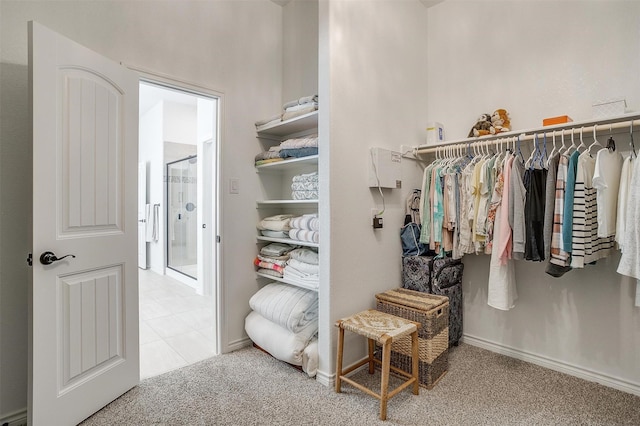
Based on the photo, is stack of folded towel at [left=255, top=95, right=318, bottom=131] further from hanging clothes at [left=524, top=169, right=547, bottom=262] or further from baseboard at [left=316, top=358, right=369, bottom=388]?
baseboard at [left=316, top=358, right=369, bottom=388]

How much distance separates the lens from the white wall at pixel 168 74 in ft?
5.68

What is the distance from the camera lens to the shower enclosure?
4.86 m

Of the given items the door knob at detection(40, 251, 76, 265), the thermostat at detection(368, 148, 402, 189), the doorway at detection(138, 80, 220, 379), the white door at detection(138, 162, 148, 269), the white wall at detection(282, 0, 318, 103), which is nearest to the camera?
the door knob at detection(40, 251, 76, 265)

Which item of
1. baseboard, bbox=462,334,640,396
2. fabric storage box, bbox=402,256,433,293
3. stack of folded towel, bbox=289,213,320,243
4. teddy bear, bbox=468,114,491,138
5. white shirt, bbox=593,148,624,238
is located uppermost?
teddy bear, bbox=468,114,491,138

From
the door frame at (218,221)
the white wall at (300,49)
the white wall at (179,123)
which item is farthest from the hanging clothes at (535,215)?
the white wall at (179,123)

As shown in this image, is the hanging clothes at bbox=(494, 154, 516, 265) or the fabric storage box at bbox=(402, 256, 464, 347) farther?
the fabric storage box at bbox=(402, 256, 464, 347)

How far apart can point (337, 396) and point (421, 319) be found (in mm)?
695

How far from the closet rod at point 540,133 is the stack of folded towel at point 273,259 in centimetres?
135

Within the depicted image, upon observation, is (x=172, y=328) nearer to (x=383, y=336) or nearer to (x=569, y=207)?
(x=383, y=336)

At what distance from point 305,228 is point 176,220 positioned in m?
3.53

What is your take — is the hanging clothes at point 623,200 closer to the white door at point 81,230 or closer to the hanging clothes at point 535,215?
the hanging clothes at point 535,215

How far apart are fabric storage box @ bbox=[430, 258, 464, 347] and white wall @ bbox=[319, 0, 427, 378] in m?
0.31

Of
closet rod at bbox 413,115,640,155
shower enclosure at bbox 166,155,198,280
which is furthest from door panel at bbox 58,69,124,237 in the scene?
shower enclosure at bbox 166,155,198,280

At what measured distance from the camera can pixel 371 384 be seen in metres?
2.11
